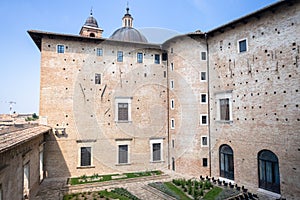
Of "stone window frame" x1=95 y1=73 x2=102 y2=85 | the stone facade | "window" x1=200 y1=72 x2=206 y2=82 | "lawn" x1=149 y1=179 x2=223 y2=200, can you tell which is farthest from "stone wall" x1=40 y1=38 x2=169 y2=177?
"lawn" x1=149 y1=179 x2=223 y2=200

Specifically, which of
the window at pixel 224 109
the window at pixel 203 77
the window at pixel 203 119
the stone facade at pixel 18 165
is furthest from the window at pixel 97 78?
the window at pixel 224 109

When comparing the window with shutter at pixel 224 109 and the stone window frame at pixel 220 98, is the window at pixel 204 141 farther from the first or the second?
the window with shutter at pixel 224 109

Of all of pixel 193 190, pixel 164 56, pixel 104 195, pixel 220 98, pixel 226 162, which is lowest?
pixel 104 195

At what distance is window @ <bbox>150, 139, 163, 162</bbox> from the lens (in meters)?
20.0

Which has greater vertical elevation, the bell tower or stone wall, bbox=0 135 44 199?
the bell tower

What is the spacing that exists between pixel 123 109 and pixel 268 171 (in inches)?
447

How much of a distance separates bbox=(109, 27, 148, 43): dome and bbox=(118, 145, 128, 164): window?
35.2 ft

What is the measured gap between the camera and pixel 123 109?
63.4 ft

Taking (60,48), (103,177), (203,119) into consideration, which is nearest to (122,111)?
(103,177)

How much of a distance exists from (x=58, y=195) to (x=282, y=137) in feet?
44.0

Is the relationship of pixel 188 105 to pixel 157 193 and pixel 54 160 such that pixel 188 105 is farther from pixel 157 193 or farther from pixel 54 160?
pixel 54 160

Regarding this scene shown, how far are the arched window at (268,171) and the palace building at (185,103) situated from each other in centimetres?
6

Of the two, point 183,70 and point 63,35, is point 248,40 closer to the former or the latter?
point 183,70

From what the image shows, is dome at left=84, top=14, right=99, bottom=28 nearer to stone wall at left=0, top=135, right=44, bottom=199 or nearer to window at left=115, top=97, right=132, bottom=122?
window at left=115, top=97, right=132, bottom=122
